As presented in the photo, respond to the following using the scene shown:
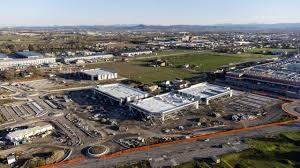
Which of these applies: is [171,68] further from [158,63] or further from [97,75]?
[97,75]

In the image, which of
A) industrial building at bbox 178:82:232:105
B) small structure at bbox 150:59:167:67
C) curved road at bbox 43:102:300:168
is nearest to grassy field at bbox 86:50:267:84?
small structure at bbox 150:59:167:67

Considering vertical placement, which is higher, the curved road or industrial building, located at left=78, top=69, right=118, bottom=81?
industrial building, located at left=78, top=69, right=118, bottom=81

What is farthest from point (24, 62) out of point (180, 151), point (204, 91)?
point (180, 151)

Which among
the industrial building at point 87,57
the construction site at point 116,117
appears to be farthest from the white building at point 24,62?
the construction site at point 116,117

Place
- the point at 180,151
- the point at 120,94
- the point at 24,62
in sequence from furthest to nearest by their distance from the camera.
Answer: the point at 24,62, the point at 120,94, the point at 180,151

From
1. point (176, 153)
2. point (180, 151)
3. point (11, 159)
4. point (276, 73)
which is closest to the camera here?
point (11, 159)

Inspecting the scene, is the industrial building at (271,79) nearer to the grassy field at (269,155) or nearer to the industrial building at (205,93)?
the industrial building at (205,93)

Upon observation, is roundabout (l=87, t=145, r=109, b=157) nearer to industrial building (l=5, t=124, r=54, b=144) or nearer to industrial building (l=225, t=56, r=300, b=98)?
industrial building (l=5, t=124, r=54, b=144)
